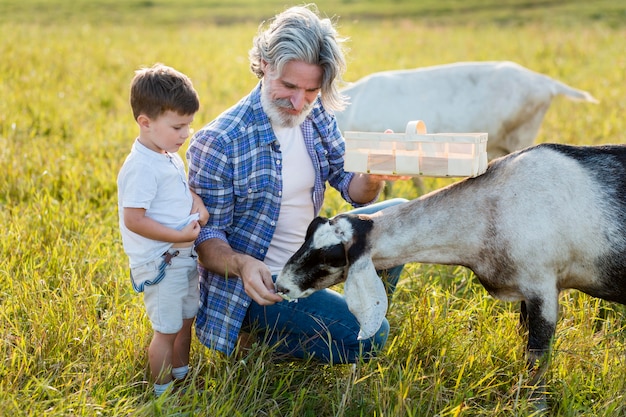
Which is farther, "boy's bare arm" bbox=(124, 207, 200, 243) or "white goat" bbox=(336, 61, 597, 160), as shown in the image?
"white goat" bbox=(336, 61, 597, 160)

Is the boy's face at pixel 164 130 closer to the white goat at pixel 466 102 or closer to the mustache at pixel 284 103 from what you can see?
the mustache at pixel 284 103

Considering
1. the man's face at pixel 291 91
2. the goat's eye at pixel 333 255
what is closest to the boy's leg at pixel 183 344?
the goat's eye at pixel 333 255

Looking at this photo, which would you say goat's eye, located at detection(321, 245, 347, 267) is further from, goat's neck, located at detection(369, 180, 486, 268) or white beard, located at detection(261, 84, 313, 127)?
white beard, located at detection(261, 84, 313, 127)

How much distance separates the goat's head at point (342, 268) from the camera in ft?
10.0

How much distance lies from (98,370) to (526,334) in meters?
1.92

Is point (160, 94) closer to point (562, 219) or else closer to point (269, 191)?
Answer: point (269, 191)

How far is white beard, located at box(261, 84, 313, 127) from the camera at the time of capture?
11.1 ft

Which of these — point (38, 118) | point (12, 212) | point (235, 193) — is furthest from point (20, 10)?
point (235, 193)

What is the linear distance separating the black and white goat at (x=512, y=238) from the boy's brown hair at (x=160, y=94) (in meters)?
0.75

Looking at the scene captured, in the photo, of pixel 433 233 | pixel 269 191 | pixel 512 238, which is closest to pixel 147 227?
pixel 269 191

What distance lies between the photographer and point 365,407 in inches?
120

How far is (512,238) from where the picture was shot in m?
3.10

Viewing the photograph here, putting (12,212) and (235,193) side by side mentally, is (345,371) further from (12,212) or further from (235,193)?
(12,212)

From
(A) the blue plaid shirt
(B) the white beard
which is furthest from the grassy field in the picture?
(B) the white beard
